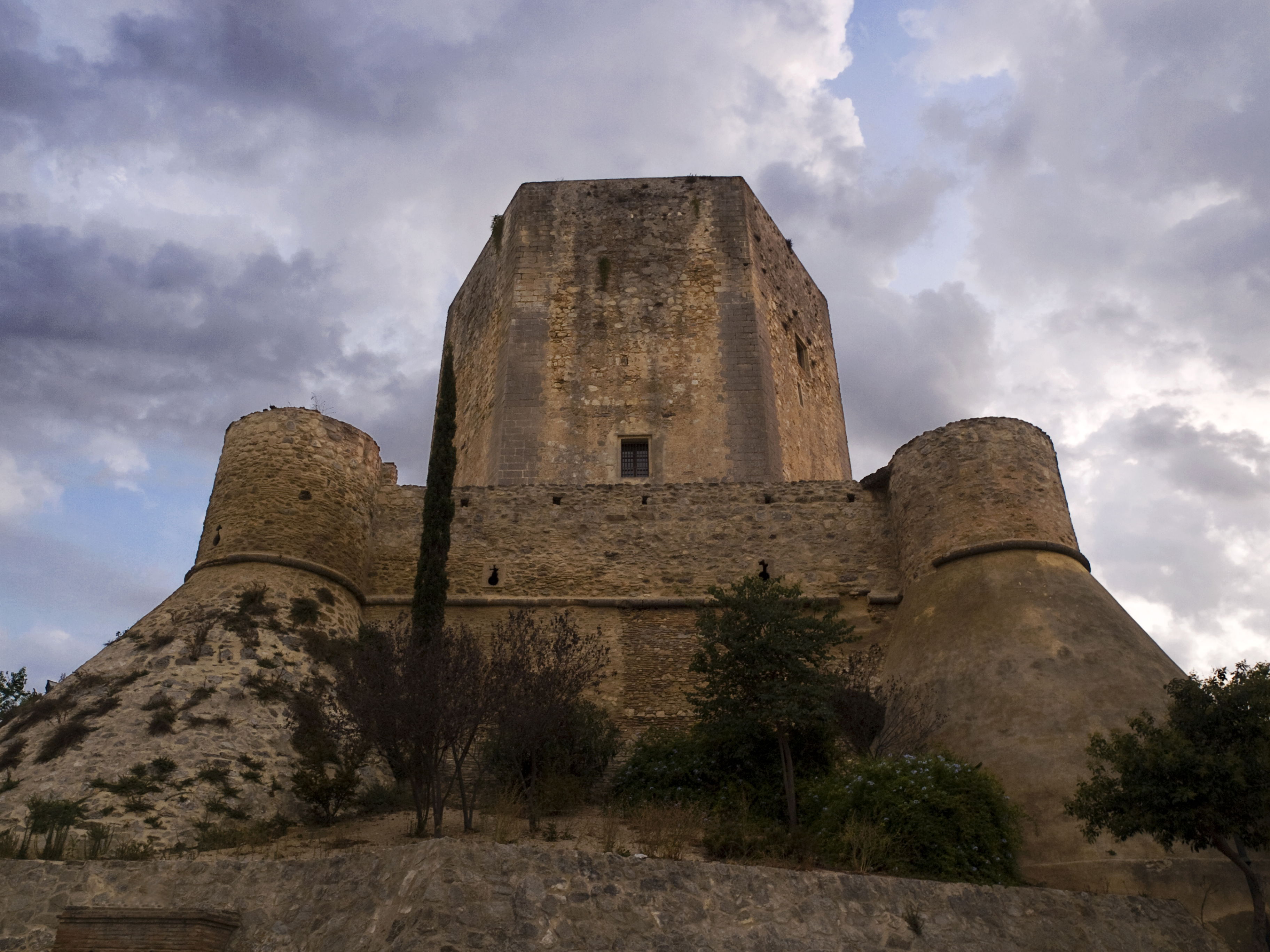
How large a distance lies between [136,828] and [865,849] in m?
7.10

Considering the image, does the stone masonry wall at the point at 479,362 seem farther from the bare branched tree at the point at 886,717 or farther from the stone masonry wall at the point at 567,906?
the stone masonry wall at the point at 567,906

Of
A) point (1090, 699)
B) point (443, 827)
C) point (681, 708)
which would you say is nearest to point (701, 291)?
point (681, 708)

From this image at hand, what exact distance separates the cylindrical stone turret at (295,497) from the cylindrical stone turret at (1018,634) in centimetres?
808

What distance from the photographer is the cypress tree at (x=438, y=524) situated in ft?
46.4

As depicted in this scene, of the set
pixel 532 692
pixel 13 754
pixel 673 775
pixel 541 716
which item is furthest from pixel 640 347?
pixel 13 754

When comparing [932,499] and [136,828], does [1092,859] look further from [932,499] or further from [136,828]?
[136,828]

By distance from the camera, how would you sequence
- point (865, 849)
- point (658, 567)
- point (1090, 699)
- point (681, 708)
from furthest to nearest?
1. point (658, 567)
2. point (681, 708)
3. point (1090, 699)
4. point (865, 849)

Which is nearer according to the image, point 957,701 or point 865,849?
point 865,849

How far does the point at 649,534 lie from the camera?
16203 mm

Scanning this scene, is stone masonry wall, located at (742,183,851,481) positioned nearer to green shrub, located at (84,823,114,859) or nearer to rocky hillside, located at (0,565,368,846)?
rocky hillside, located at (0,565,368,846)

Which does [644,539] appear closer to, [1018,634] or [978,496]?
[978,496]

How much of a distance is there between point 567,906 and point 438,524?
775 centimetres

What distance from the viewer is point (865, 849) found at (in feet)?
32.6

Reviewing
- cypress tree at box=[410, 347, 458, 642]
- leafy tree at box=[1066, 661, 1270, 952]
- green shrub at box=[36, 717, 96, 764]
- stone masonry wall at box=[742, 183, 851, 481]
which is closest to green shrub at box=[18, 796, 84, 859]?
green shrub at box=[36, 717, 96, 764]
